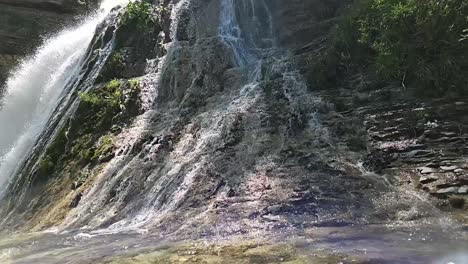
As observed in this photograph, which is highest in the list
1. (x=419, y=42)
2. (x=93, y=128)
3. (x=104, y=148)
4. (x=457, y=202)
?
(x=419, y=42)

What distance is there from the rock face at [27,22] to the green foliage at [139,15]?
1028 centimetres

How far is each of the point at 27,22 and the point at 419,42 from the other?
21.5 metres

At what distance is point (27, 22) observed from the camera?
983 inches

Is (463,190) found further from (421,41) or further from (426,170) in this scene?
(421,41)

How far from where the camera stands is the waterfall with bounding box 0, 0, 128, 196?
16.1m

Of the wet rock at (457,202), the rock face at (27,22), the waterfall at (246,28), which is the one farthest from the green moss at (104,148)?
the rock face at (27,22)

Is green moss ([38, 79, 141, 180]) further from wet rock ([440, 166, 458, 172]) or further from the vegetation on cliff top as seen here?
wet rock ([440, 166, 458, 172])

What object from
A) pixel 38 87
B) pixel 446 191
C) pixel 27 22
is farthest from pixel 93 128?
pixel 27 22

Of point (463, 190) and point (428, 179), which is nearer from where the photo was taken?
point (463, 190)

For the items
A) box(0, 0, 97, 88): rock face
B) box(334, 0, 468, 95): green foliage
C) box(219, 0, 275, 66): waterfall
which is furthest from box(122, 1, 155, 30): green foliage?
box(0, 0, 97, 88): rock face

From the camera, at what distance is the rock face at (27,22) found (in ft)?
79.8

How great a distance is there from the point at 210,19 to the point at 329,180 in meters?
9.08

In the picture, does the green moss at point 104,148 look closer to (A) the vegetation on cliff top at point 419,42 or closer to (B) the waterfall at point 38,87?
Answer: (B) the waterfall at point 38,87

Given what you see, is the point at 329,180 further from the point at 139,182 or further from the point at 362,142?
the point at 139,182
